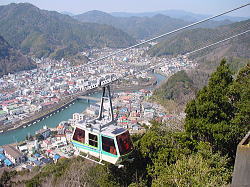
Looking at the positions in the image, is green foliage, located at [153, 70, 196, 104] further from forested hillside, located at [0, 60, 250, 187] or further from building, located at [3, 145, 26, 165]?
forested hillside, located at [0, 60, 250, 187]

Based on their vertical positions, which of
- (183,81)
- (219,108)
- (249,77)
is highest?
(249,77)

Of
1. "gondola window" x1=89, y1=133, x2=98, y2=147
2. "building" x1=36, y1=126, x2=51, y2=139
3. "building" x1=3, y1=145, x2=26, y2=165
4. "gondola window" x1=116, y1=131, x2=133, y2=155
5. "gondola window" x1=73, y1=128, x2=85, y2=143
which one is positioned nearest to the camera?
"gondola window" x1=116, y1=131, x2=133, y2=155

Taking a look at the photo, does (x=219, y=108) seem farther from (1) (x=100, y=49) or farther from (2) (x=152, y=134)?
(1) (x=100, y=49)

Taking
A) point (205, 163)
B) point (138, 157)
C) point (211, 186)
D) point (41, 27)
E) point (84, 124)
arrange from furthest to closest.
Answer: point (41, 27) < point (138, 157) < point (84, 124) < point (205, 163) < point (211, 186)

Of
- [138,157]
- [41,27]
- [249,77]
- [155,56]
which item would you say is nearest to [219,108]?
[249,77]

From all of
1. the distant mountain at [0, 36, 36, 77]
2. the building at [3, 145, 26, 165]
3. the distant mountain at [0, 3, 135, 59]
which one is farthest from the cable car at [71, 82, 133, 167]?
the distant mountain at [0, 3, 135, 59]

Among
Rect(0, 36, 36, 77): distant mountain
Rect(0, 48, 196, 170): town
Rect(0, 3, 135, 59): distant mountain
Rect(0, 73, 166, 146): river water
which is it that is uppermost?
Rect(0, 3, 135, 59): distant mountain

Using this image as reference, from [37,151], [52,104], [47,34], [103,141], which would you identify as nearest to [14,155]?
[37,151]

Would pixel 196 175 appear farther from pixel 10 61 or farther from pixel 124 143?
pixel 10 61
